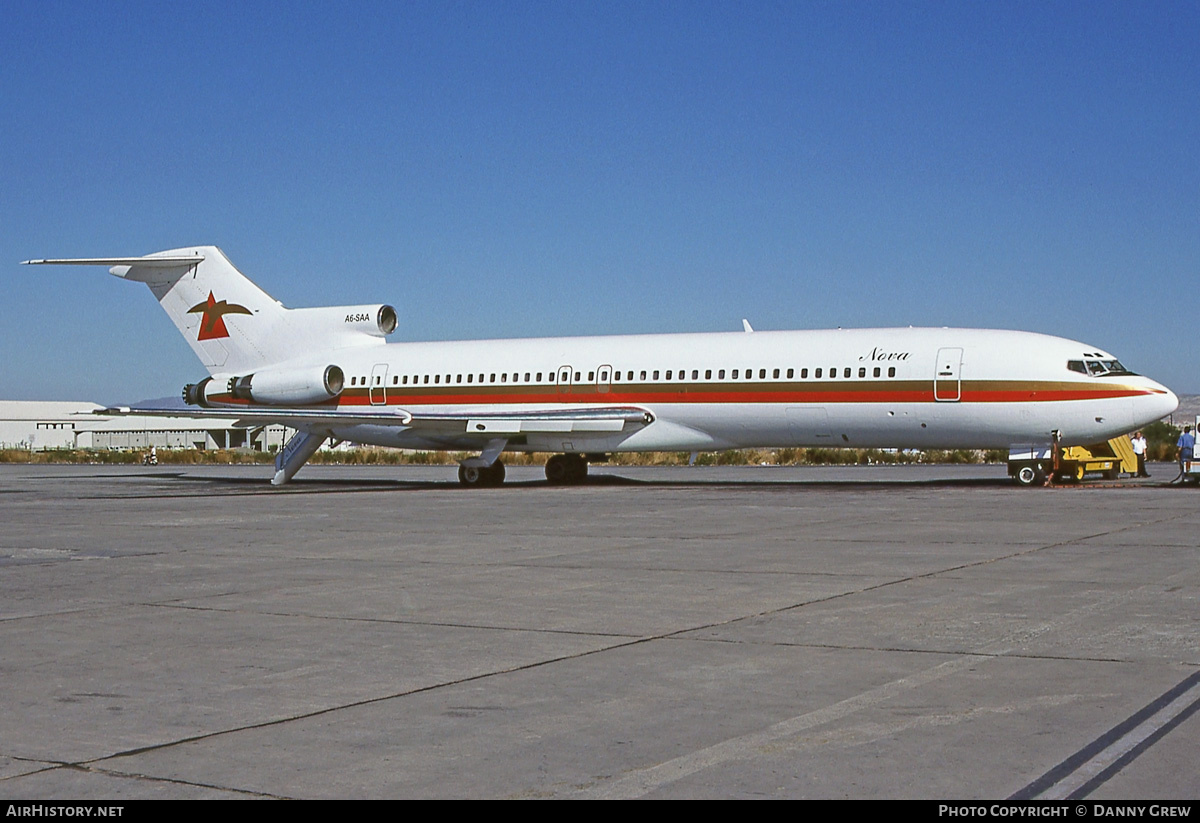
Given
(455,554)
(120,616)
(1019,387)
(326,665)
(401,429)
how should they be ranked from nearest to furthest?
(326,665), (120,616), (455,554), (1019,387), (401,429)

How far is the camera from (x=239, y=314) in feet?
118

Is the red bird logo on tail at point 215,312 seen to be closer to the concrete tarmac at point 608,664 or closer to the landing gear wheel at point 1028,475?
the concrete tarmac at point 608,664

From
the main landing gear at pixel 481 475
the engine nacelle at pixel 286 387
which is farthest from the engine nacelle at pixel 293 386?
the main landing gear at pixel 481 475

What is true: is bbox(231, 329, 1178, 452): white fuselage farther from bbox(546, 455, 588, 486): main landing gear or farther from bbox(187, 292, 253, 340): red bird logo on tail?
bbox(187, 292, 253, 340): red bird logo on tail

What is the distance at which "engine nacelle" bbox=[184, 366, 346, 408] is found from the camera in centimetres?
3394

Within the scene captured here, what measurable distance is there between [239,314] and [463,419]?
844 cm

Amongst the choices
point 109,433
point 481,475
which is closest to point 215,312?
point 481,475

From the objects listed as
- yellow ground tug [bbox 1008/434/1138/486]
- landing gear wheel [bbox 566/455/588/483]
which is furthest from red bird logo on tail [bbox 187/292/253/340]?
yellow ground tug [bbox 1008/434/1138/486]

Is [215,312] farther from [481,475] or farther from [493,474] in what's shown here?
[493,474]

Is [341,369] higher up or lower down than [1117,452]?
higher up
